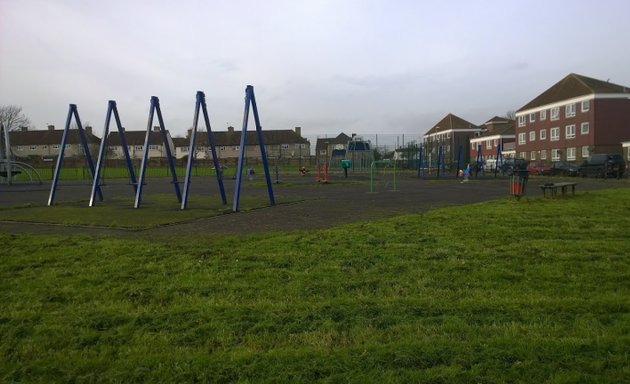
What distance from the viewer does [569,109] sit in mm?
57719

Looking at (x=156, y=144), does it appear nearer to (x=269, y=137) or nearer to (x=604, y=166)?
(x=269, y=137)

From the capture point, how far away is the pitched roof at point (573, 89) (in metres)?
53.2

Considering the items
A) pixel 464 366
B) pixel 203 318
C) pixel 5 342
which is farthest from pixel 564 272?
pixel 5 342

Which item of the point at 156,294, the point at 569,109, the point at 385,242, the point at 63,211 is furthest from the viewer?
the point at 569,109

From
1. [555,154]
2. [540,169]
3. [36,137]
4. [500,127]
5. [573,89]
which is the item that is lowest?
[540,169]

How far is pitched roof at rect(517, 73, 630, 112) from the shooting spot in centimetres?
5316

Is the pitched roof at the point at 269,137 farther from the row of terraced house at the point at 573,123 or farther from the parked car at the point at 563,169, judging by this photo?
the parked car at the point at 563,169

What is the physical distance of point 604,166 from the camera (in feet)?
119

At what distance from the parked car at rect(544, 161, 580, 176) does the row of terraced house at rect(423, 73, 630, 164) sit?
503 centimetres

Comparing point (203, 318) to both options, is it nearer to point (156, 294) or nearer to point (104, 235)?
point (156, 294)

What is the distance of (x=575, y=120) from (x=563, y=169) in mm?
18820

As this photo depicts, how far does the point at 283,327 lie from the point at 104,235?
6258mm

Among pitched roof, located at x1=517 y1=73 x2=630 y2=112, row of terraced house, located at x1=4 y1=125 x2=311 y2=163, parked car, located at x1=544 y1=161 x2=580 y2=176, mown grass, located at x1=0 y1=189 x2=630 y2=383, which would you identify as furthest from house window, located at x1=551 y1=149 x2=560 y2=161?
mown grass, located at x1=0 y1=189 x2=630 y2=383

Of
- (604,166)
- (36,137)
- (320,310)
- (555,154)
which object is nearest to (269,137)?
(36,137)
